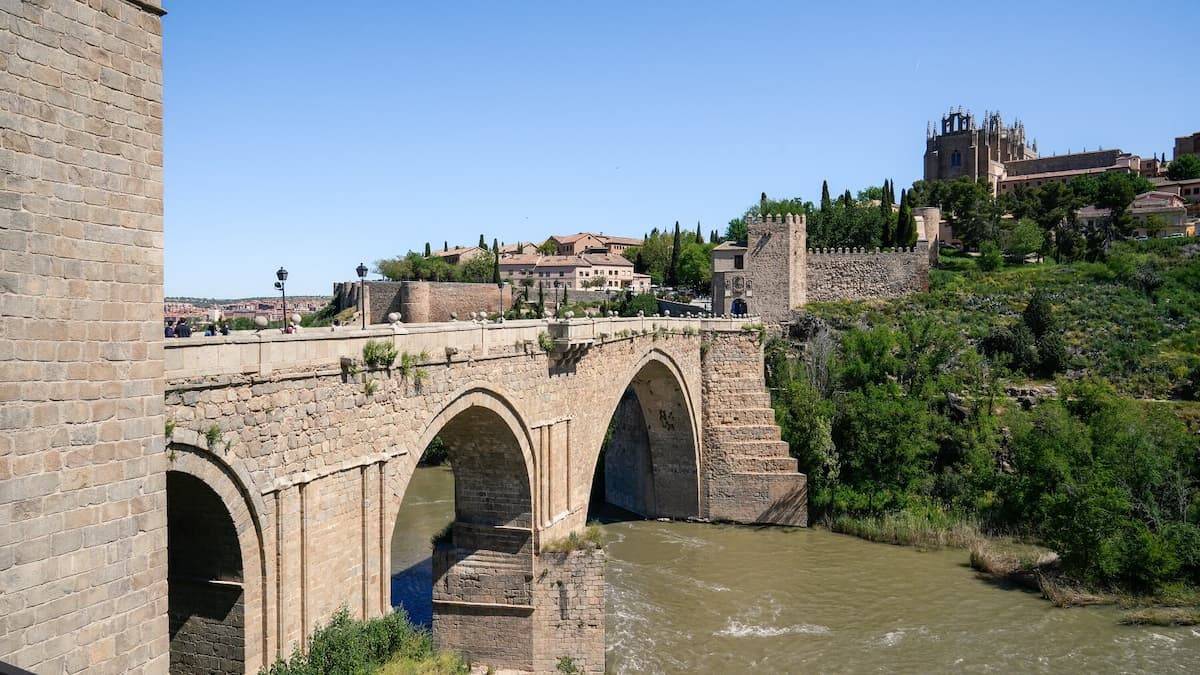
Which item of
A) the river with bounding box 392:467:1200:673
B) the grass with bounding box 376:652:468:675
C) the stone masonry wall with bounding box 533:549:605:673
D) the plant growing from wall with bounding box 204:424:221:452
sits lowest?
the river with bounding box 392:467:1200:673

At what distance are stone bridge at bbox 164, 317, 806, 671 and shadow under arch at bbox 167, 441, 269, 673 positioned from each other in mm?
17

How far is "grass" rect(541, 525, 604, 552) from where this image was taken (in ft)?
45.9

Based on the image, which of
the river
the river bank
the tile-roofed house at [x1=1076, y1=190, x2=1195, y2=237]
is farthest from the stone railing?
the tile-roofed house at [x1=1076, y1=190, x2=1195, y2=237]

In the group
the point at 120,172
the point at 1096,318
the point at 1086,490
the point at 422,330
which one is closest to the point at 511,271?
the point at 1096,318

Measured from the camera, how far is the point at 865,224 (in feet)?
141

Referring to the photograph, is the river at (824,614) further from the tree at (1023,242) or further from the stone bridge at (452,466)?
the tree at (1023,242)

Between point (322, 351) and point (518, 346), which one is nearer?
point (322, 351)

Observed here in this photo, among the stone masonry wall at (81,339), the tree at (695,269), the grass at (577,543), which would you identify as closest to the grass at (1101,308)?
the tree at (695,269)

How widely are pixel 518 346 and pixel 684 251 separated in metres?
46.3

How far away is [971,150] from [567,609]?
61.9 m

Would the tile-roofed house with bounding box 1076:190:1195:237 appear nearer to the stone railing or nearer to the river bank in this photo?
the river bank

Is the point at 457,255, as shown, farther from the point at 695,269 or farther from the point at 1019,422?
the point at 1019,422

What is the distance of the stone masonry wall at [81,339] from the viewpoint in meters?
4.94

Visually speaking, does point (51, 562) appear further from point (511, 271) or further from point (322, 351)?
point (511, 271)
